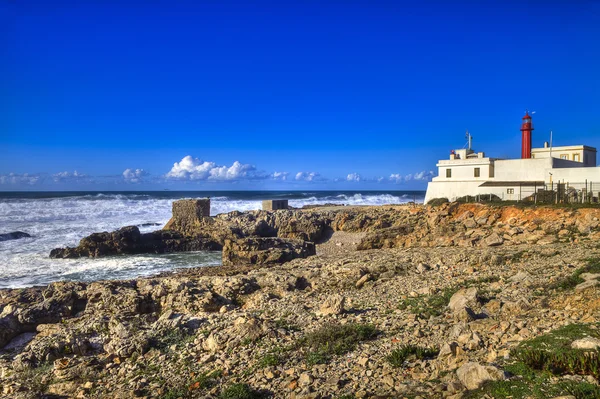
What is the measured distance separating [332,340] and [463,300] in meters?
3.60

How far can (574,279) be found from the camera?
1021 cm

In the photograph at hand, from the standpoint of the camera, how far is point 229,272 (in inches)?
685

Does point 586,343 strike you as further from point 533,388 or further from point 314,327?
point 314,327

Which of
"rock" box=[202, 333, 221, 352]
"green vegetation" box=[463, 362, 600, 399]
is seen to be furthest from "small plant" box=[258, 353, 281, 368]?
"green vegetation" box=[463, 362, 600, 399]

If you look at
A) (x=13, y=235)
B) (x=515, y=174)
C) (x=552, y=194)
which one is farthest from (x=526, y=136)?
(x=13, y=235)

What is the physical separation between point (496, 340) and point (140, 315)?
8.75 m

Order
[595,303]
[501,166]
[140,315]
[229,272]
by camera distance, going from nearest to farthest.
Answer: [595,303], [140,315], [229,272], [501,166]

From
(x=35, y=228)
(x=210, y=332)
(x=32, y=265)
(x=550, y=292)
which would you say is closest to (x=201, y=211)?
(x=32, y=265)

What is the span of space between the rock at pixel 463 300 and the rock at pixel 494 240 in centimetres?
902

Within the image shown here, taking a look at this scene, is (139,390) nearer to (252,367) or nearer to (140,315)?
(252,367)

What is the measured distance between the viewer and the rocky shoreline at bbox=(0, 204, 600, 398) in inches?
257

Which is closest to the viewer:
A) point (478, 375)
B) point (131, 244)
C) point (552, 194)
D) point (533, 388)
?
point (533, 388)

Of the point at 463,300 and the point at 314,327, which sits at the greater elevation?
the point at 463,300

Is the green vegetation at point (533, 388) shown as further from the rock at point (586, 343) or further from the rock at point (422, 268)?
the rock at point (422, 268)
